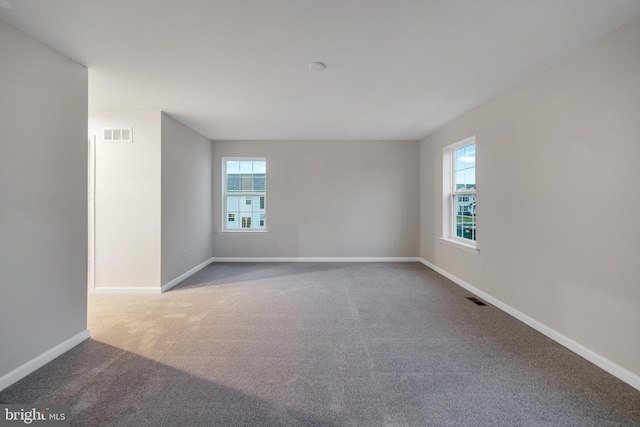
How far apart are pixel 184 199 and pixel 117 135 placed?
123 centimetres

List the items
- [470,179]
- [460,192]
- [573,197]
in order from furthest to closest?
[460,192] → [470,179] → [573,197]

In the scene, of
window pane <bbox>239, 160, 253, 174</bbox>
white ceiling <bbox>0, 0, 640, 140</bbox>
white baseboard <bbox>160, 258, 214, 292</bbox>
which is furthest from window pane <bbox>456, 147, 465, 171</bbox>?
white baseboard <bbox>160, 258, 214, 292</bbox>

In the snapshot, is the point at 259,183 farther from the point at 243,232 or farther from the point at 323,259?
the point at 323,259

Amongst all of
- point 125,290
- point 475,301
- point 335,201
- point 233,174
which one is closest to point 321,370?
point 475,301

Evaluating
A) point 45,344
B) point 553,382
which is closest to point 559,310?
point 553,382

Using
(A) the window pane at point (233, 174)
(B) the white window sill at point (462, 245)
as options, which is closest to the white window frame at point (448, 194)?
(B) the white window sill at point (462, 245)

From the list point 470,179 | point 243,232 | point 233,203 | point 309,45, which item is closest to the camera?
point 309,45

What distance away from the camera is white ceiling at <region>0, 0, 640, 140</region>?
1.82m

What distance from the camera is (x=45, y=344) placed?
7.17ft

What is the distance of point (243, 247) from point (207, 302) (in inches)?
94.3

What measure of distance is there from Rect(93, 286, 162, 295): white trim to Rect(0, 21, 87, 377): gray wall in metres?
1.29

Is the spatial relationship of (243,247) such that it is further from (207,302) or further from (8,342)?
(8,342)

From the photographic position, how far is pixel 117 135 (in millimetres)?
3793

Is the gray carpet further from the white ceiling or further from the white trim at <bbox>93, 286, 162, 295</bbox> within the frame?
the white ceiling
